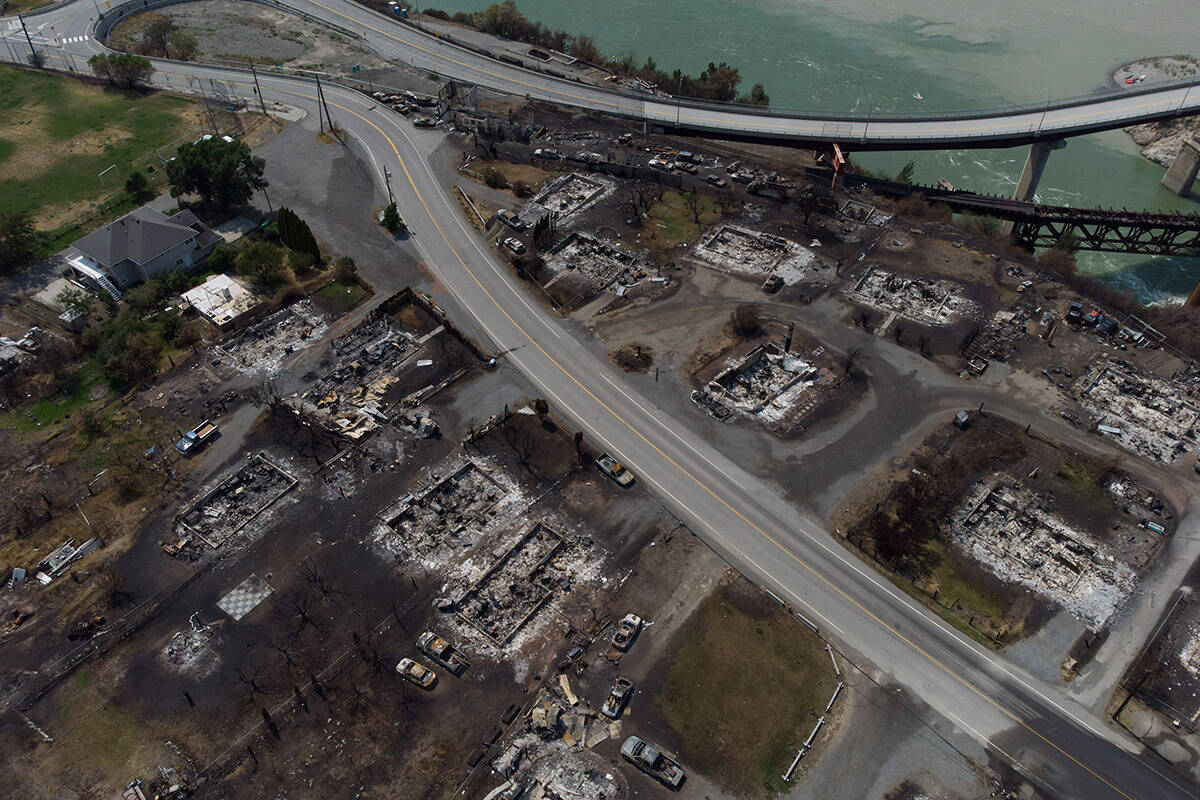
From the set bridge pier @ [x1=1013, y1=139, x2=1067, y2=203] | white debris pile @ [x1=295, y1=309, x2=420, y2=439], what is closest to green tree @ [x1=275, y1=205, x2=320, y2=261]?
white debris pile @ [x1=295, y1=309, x2=420, y2=439]

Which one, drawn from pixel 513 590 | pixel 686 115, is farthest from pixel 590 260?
pixel 513 590

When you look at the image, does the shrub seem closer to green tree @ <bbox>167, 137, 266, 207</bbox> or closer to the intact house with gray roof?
green tree @ <bbox>167, 137, 266, 207</bbox>

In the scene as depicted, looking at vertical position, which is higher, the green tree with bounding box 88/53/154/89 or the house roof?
the green tree with bounding box 88/53/154/89

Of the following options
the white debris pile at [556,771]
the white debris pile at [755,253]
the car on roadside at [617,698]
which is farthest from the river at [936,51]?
the white debris pile at [556,771]

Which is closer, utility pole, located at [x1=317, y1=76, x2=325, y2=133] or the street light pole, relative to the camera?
utility pole, located at [x1=317, y1=76, x2=325, y2=133]

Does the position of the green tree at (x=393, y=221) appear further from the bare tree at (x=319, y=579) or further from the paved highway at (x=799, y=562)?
the bare tree at (x=319, y=579)

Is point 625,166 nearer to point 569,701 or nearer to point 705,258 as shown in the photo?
point 705,258
